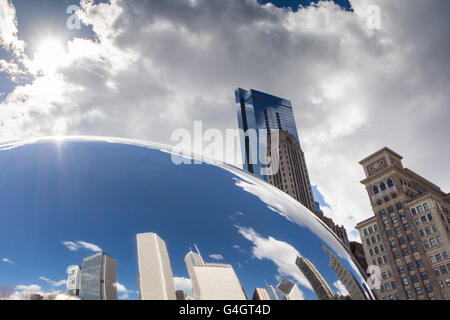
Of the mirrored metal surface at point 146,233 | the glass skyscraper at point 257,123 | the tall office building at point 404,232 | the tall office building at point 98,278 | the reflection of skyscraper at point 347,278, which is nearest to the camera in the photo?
the tall office building at point 98,278

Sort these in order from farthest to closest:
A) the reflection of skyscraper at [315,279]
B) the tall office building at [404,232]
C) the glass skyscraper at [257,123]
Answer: the glass skyscraper at [257,123], the tall office building at [404,232], the reflection of skyscraper at [315,279]

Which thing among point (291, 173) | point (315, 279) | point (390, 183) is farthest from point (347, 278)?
point (291, 173)

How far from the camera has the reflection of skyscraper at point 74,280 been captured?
71.9 inches

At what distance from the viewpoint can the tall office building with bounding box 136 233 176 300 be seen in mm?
1818

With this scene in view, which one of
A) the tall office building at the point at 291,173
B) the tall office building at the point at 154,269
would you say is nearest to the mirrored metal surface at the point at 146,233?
the tall office building at the point at 154,269

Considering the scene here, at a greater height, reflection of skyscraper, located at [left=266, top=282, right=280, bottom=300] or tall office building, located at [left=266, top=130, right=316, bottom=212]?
tall office building, located at [left=266, top=130, right=316, bottom=212]

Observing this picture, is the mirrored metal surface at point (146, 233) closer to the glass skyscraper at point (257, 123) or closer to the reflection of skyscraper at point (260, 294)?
the reflection of skyscraper at point (260, 294)

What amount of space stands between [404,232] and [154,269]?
93097 mm

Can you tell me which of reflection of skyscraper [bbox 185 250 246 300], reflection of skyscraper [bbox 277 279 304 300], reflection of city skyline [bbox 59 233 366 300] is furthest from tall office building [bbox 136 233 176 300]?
reflection of skyscraper [bbox 277 279 304 300]

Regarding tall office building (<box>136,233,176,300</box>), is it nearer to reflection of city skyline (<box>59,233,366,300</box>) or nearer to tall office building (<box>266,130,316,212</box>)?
reflection of city skyline (<box>59,233,366,300</box>)

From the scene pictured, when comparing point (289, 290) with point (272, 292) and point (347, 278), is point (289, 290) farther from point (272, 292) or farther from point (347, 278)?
point (347, 278)

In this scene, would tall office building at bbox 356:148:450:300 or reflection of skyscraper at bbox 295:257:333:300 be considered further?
tall office building at bbox 356:148:450:300
